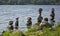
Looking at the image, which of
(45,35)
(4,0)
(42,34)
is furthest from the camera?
(4,0)

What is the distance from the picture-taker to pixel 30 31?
1538 centimetres

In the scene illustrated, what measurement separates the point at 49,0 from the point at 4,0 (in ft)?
50.2

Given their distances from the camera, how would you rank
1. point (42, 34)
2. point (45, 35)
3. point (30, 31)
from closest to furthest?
point (45, 35) < point (42, 34) < point (30, 31)

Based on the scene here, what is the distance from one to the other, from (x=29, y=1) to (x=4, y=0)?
391 inches

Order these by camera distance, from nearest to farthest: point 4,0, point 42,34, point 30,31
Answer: point 42,34 → point 30,31 → point 4,0

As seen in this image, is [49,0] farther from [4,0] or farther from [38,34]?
[38,34]

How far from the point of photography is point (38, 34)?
14.3m

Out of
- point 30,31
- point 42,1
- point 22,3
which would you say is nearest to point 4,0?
point 22,3

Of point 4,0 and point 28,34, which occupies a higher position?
point 28,34

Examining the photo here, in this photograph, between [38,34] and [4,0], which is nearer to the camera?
[38,34]

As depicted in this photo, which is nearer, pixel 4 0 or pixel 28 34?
pixel 28 34

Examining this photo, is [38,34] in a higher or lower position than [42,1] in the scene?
higher

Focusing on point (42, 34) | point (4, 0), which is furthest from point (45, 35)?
point (4, 0)

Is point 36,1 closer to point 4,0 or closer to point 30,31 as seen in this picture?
point 4,0
